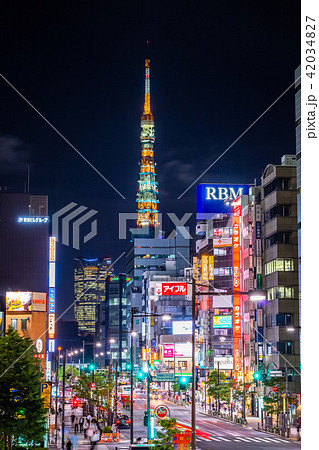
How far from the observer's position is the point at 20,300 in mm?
90812

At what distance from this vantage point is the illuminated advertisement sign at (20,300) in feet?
297

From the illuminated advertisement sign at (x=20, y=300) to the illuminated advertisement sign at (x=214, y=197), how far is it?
6784 centimetres

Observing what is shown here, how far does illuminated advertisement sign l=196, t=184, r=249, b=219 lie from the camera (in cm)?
15062

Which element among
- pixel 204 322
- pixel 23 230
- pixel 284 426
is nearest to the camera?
pixel 284 426

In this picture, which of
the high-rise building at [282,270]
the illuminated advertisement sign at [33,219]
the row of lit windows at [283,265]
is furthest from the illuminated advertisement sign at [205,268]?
the illuminated advertisement sign at [33,219]

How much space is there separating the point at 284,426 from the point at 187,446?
122 ft

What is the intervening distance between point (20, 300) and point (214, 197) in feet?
231

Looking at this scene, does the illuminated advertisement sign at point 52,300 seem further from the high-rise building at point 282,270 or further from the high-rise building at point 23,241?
the high-rise building at point 23,241

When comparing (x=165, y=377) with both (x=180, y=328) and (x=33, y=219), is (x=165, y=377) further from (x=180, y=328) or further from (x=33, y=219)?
(x=33, y=219)

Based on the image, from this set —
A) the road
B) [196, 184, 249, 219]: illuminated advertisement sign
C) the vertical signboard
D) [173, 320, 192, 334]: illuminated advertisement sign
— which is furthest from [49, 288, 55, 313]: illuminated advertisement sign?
[196, 184, 249, 219]: illuminated advertisement sign
